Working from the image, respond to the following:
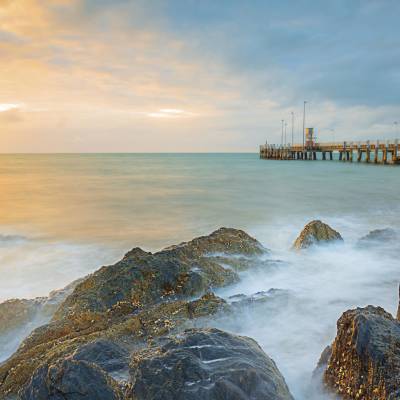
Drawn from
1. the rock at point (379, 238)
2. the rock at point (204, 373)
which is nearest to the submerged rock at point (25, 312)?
the rock at point (204, 373)

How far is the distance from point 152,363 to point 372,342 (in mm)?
1759

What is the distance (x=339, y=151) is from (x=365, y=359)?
5613 centimetres

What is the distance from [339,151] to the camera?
55.2m

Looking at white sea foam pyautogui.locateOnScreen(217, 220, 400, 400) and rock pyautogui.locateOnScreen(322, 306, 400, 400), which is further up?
rock pyautogui.locateOnScreen(322, 306, 400, 400)

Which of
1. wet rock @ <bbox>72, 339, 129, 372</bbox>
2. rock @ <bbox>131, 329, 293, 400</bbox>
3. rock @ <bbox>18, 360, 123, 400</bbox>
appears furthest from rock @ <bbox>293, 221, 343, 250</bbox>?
rock @ <bbox>18, 360, 123, 400</bbox>

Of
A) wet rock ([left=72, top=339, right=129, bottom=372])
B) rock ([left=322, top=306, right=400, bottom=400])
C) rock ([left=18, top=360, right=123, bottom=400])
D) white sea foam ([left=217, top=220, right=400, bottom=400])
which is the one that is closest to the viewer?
rock ([left=18, top=360, right=123, bottom=400])

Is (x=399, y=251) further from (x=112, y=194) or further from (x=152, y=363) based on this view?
(x=112, y=194)

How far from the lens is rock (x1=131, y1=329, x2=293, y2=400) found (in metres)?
2.58

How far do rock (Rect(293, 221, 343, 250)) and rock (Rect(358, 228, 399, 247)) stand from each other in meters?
0.86

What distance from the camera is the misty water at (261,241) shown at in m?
5.09

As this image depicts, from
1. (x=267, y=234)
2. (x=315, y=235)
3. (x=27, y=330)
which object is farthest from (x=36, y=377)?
(x=267, y=234)

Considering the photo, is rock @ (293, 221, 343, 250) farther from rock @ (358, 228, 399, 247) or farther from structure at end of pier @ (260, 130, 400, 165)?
structure at end of pier @ (260, 130, 400, 165)

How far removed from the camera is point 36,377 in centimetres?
268

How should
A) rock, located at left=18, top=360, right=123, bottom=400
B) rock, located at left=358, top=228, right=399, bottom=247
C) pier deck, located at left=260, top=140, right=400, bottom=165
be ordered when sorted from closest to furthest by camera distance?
rock, located at left=18, top=360, right=123, bottom=400 < rock, located at left=358, top=228, right=399, bottom=247 < pier deck, located at left=260, top=140, right=400, bottom=165
